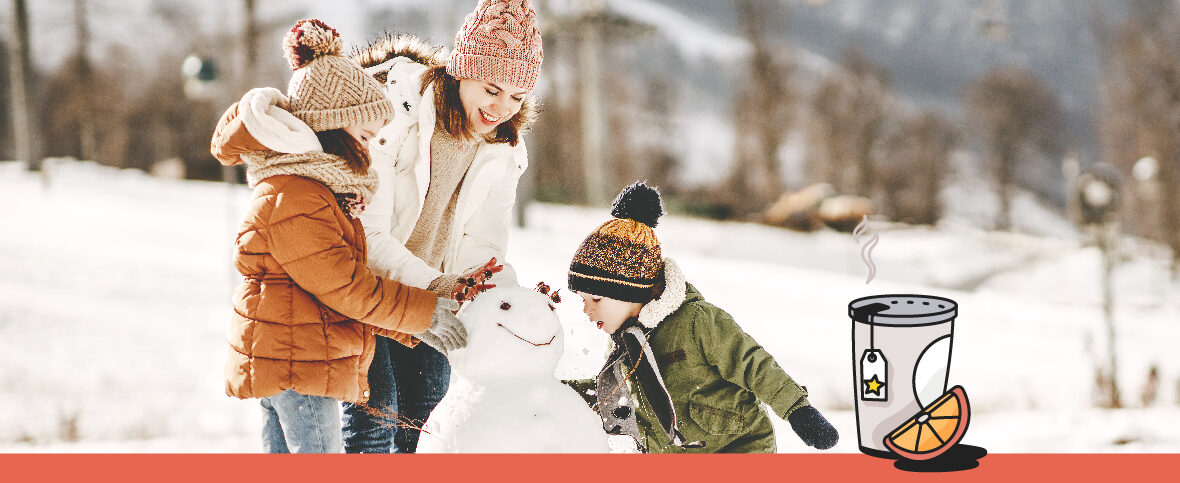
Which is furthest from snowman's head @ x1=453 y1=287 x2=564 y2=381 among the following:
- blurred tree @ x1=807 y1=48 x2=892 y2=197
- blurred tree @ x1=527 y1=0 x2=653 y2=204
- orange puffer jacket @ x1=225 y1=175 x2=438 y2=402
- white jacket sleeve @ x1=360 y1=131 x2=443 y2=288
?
blurred tree @ x1=807 y1=48 x2=892 y2=197

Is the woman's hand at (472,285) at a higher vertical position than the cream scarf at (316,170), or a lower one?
lower

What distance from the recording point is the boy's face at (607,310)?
91.0 inches

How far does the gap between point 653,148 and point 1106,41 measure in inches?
541

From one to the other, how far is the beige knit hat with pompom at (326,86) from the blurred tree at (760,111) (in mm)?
20201

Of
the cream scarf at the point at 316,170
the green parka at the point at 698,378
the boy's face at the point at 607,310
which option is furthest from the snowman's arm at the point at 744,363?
the cream scarf at the point at 316,170

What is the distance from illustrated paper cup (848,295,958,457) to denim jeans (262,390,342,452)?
4.01 ft

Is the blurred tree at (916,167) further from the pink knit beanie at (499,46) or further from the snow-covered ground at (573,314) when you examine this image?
the pink knit beanie at (499,46)

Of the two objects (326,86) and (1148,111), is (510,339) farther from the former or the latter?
(1148,111)

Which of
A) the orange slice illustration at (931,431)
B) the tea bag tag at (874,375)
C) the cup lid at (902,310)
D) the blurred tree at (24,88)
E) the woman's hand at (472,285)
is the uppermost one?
the blurred tree at (24,88)

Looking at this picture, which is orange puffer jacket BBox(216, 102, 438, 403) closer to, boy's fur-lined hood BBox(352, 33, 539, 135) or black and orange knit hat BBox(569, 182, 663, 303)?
black and orange knit hat BBox(569, 182, 663, 303)

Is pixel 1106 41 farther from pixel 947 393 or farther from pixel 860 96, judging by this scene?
pixel 947 393

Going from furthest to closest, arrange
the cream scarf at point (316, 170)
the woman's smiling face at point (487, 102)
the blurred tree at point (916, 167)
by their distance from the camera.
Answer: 1. the blurred tree at point (916, 167)
2. the woman's smiling face at point (487, 102)
3. the cream scarf at point (316, 170)

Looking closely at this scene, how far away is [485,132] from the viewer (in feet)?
7.81

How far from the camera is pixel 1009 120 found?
106 feet
